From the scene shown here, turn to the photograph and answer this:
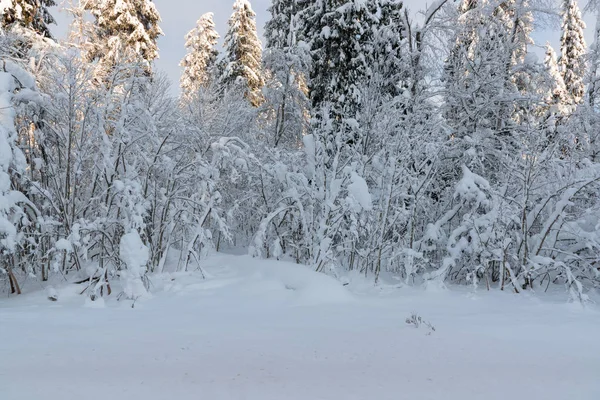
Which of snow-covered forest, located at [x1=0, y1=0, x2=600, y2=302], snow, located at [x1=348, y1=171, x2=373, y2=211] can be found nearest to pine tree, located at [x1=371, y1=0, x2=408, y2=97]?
snow-covered forest, located at [x1=0, y1=0, x2=600, y2=302]

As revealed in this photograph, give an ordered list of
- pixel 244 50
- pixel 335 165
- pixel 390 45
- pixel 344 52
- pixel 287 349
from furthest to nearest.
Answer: pixel 244 50
pixel 344 52
pixel 390 45
pixel 335 165
pixel 287 349

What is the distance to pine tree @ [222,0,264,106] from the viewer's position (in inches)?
806

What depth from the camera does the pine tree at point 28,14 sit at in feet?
32.0

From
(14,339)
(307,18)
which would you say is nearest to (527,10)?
(307,18)

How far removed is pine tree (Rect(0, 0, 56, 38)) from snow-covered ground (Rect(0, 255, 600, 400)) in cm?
782

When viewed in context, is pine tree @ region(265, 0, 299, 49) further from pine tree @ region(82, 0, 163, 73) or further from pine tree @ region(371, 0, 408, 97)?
pine tree @ region(82, 0, 163, 73)

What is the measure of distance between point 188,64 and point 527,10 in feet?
67.8

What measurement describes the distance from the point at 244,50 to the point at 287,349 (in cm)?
2021

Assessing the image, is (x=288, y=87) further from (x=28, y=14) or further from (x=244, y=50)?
(x=244, y=50)

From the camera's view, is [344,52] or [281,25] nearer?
[344,52]

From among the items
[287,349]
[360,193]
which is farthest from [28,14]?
[287,349]

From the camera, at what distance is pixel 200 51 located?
25.1 m

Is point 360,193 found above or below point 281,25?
below

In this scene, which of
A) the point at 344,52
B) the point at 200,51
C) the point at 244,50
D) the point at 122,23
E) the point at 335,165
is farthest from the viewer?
the point at 200,51
